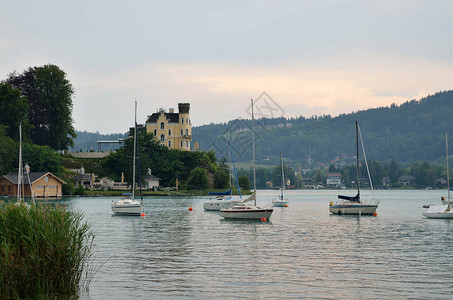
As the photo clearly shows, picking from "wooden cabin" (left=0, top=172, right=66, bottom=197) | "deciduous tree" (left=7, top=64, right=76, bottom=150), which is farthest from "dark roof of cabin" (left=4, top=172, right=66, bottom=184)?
"deciduous tree" (left=7, top=64, right=76, bottom=150)

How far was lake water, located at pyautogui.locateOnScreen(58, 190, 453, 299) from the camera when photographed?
26.6 meters

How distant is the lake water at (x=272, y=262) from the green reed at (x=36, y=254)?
246 centimetres

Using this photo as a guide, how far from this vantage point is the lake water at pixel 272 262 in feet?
87.2

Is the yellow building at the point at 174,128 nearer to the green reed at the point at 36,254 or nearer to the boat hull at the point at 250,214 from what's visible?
the boat hull at the point at 250,214

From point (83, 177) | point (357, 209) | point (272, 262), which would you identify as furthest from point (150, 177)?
point (272, 262)

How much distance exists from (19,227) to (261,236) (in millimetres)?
29129

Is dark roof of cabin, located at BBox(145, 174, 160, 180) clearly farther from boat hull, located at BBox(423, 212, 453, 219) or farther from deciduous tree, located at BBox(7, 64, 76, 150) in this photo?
boat hull, located at BBox(423, 212, 453, 219)

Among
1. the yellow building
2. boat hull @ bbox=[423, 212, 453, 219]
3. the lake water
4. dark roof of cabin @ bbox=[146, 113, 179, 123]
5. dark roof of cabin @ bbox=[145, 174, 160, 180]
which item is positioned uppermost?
dark roof of cabin @ bbox=[146, 113, 179, 123]

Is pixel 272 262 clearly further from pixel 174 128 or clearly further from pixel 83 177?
pixel 174 128

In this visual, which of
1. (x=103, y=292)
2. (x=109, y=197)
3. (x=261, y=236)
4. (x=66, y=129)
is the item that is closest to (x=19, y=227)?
(x=103, y=292)

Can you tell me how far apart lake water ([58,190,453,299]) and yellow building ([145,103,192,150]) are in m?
121

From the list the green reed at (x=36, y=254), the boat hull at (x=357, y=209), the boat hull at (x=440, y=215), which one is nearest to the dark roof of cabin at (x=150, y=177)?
the boat hull at (x=357, y=209)

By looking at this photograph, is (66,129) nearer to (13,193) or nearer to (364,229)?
(13,193)

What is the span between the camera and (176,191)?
152875mm
